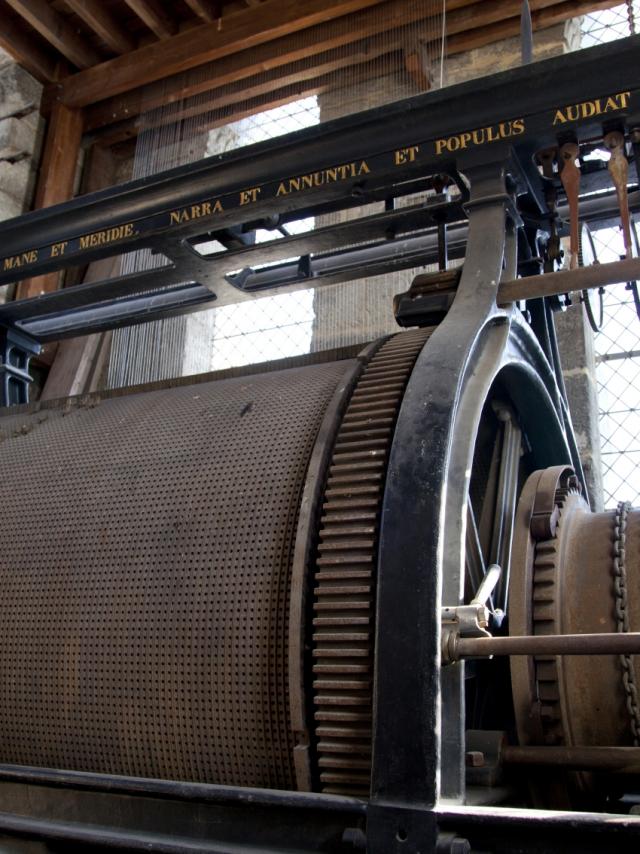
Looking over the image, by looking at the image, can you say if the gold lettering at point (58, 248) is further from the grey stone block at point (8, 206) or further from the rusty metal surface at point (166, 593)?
the grey stone block at point (8, 206)

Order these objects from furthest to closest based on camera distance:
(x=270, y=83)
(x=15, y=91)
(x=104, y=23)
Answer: (x=15, y=91), (x=104, y=23), (x=270, y=83)

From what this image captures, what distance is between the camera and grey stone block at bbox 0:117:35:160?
7195 millimetres

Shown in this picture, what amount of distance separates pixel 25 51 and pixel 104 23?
0.70 m

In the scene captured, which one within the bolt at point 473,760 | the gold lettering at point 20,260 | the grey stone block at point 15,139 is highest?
the grey stone block at point 15,139

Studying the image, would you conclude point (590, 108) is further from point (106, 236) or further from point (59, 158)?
point (59, 158)

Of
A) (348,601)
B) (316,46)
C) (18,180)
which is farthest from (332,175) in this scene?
(18,180)

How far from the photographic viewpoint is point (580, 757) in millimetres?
1879

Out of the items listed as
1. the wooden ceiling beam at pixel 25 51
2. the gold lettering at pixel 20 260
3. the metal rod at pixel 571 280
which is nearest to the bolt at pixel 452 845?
the metal rod at pixel 571 280

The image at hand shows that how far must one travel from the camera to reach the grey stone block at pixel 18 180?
7.11 metres

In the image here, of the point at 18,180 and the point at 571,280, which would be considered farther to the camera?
the point at 18,180

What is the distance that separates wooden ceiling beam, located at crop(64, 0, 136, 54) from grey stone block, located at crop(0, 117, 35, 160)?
924 mm

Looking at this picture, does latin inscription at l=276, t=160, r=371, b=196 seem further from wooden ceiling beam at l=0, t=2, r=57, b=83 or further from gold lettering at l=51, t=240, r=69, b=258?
wooden ceiling beam at l=0, t=2, r=57, b=83

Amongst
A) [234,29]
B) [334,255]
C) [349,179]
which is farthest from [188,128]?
[349,179]

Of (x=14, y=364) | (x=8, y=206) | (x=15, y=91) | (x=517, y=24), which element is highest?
(x=15, y=91)
